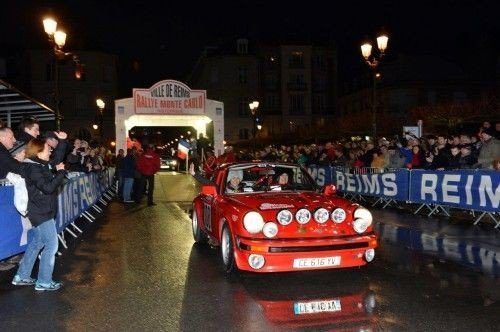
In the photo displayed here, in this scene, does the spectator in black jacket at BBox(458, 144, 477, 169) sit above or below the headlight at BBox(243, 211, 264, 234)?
above

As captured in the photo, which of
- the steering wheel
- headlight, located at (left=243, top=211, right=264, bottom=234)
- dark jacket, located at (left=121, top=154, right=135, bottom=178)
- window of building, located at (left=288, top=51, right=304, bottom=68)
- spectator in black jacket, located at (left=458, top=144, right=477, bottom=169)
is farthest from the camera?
window of building, located at (left=288, top=51, right=304, bottom=68)

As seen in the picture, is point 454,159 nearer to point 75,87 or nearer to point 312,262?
point 312,262

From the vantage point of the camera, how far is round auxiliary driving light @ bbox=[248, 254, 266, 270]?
669cm

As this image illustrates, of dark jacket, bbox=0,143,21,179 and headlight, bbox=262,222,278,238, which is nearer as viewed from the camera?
headlight, bbox=262,222,278,238

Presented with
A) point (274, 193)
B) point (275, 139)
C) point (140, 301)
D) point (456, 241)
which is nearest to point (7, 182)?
point (140, 301)

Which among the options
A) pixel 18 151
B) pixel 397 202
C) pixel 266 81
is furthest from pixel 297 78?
pixel 18 151

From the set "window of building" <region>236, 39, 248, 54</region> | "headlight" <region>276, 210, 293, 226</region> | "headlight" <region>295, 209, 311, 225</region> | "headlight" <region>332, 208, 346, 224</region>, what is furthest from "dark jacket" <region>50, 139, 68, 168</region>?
"window of building" <region>236, 39, 248, 54</region>

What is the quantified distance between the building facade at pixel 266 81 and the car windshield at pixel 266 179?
58.4 meters

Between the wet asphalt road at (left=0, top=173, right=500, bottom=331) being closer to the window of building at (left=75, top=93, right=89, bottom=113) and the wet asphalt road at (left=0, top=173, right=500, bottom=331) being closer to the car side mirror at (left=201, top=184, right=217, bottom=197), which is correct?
the car side mirror at (left=201, top=184, right=217, bottom=197)

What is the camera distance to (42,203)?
6.62 meters

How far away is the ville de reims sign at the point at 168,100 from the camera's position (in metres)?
24.8

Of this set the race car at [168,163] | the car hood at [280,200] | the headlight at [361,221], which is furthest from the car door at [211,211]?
the race car at [168,163]

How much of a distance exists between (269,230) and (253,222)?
223 millimetres

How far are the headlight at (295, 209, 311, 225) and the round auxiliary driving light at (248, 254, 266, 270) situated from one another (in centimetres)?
66
